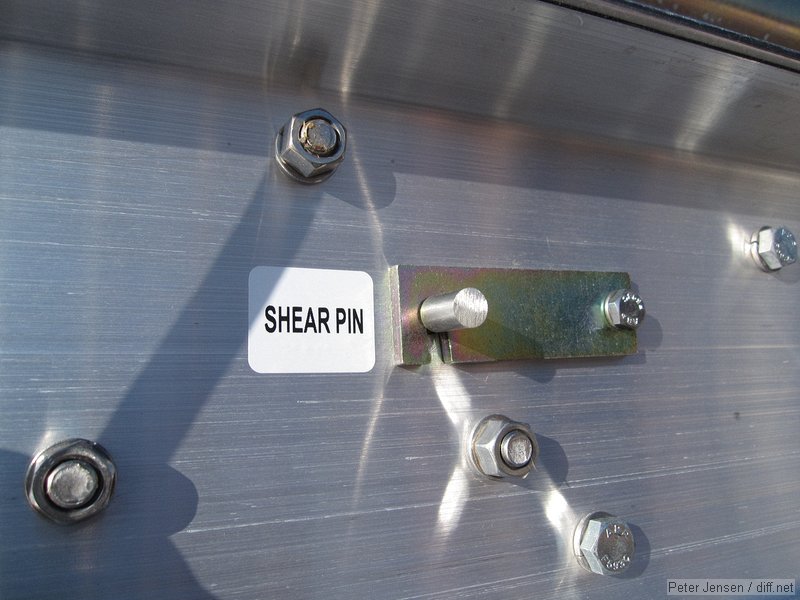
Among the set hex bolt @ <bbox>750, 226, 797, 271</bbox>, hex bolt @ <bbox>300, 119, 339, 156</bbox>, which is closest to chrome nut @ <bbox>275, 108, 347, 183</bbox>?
hex bolt @ <bbox>300, 119, 339, 156</bbox>

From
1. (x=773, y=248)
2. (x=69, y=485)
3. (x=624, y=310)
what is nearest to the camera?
(x=69, y=485)

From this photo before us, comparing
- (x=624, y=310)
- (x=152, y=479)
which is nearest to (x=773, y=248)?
(x=624, y=310)

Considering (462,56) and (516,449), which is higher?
(462,56)

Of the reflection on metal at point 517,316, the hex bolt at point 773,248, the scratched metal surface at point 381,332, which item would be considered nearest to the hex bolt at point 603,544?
the scratched metal surface at point 381,332

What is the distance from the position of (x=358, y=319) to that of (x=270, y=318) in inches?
3.1

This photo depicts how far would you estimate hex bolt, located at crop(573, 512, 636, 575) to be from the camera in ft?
1.89

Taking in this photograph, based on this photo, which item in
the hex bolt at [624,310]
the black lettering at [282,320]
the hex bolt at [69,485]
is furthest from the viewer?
the hex bolt at [624,310]

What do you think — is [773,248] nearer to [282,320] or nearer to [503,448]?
[503,448]

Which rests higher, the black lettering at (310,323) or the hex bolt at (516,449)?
the black lettering at (310,323)

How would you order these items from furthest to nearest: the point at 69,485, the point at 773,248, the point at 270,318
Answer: the point at 773,248 → the point at 270,318 → the point at 69,485

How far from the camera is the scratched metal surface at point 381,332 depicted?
0.45 meters

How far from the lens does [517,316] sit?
0.59 m

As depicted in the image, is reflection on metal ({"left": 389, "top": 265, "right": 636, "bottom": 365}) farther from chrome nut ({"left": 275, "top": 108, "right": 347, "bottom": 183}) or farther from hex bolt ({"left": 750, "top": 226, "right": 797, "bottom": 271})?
hex bolt ({"left": 750, "top": 226, "right": 797, "bottom": 271})

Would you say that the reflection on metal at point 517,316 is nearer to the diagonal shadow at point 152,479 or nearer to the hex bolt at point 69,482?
the diagonal shadow at point 152,479
